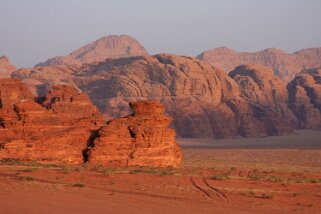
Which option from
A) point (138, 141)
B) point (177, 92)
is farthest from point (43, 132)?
point (177, 92)

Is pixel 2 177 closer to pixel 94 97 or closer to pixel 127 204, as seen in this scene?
pixel 127 204

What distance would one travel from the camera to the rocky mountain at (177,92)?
80500 mm

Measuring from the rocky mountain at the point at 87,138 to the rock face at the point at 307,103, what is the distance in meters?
74.3

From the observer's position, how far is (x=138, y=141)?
2864 cm

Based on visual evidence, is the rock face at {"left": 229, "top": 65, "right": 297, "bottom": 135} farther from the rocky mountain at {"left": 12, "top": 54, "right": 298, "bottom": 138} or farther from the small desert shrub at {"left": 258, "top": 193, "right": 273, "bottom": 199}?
the small desert shrub at {"left": 258, "top": 193, "right": 273, "bottom": 199}

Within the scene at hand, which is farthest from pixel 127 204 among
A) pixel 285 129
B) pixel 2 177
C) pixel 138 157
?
pixel 285 129

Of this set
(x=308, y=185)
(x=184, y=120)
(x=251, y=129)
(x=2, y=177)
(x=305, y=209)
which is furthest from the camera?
(x=251, y=129)

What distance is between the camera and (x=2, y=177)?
20.2m

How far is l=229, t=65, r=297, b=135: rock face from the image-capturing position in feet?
292

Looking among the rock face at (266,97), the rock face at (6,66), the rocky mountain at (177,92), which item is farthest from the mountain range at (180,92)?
the rock face at (6,66)

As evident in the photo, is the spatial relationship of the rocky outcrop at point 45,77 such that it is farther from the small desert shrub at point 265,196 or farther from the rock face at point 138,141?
the small desert shrub at point 265,196

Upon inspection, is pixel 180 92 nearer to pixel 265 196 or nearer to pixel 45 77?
pixel 45 77

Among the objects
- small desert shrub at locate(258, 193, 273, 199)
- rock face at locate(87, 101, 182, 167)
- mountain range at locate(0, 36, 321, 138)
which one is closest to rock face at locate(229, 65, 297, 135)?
mountain range at locate(0, 36, 321, 138)

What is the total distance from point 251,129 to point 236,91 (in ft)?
33.1
